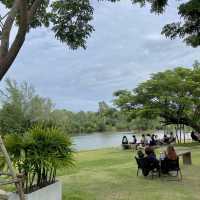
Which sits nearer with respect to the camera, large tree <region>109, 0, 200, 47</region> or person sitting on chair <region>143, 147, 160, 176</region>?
large tree <region>109, 0, 200, 47</region>

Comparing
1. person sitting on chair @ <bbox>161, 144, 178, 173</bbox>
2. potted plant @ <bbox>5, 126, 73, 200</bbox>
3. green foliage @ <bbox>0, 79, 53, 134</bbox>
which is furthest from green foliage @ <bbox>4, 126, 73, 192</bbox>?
green foliage @ <bbox>0, 79, 53, 134</bbox>

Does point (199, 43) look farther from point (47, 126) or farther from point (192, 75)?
point (192, 75)

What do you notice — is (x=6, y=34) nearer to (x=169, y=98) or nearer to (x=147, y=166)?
(x=147, y=166)

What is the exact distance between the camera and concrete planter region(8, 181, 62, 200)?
4827 millimetres

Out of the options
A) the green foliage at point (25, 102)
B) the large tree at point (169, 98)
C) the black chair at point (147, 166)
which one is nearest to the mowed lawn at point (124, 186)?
the black chair at point (147, 166)

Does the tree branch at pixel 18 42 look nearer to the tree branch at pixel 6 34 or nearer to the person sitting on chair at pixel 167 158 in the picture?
the tree branch at pixel 6 34

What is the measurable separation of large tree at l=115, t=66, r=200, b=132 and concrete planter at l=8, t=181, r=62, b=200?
18.1 m

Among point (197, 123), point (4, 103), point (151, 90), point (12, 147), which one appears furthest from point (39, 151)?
point (4, 103)

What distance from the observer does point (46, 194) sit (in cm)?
532

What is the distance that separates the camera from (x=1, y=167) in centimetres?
534

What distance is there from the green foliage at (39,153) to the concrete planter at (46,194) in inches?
5.9

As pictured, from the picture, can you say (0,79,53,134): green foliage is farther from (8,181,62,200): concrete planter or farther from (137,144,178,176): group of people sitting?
(8,181,62,200): concrete planter

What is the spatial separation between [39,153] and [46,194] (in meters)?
0.74

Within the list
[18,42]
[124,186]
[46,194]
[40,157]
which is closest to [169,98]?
[124,186]
